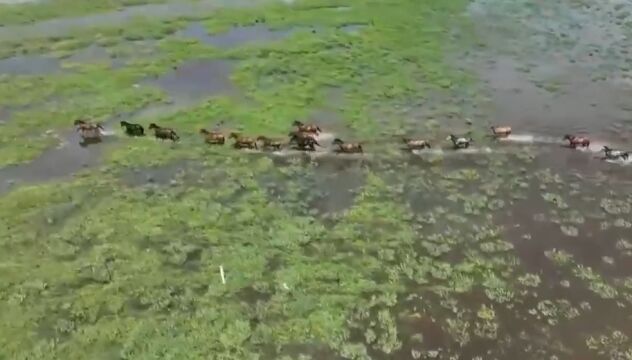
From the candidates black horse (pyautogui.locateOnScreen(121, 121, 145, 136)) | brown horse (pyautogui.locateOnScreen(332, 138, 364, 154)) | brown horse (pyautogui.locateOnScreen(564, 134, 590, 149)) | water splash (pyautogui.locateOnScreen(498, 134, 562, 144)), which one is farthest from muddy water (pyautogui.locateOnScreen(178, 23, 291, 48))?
brown horse (pyautogui.locateOnScreen(564, 134, 590, 149))

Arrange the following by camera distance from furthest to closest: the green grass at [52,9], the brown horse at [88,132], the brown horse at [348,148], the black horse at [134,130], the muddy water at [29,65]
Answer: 1. the green grass at [52,9]
2. the muddy water at [29,65]
3. the black horse at [134,130]
4. the brown horse at [88,132]
5. the brown horse at [348,148]

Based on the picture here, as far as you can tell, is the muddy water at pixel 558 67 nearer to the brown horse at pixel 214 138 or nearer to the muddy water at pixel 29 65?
the brown horse at pixel 214 138

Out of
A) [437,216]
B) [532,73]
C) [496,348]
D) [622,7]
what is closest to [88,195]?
[437,216]

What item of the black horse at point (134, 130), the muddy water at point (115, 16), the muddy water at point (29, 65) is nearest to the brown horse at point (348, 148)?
the black horse at point (134, 130)

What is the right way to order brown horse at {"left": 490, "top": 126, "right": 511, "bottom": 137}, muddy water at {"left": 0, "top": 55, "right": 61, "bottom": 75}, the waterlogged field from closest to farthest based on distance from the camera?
the waterlogged field → brown horse at {"left": 490, "top": 126, "right": 511, "bottom": 137} → muddy water at {"left": 0, "top": 55, "right": 61, "bottom": 75}

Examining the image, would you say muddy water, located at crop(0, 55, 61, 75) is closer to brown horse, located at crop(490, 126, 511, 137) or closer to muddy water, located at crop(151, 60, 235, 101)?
muddy water, located at crop(151, 60, 235, 101)

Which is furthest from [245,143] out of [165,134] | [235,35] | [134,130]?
[235,35]

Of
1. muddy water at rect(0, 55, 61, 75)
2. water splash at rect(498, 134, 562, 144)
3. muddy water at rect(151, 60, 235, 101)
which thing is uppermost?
muddy water at rect(0, 55, 61, 75)
